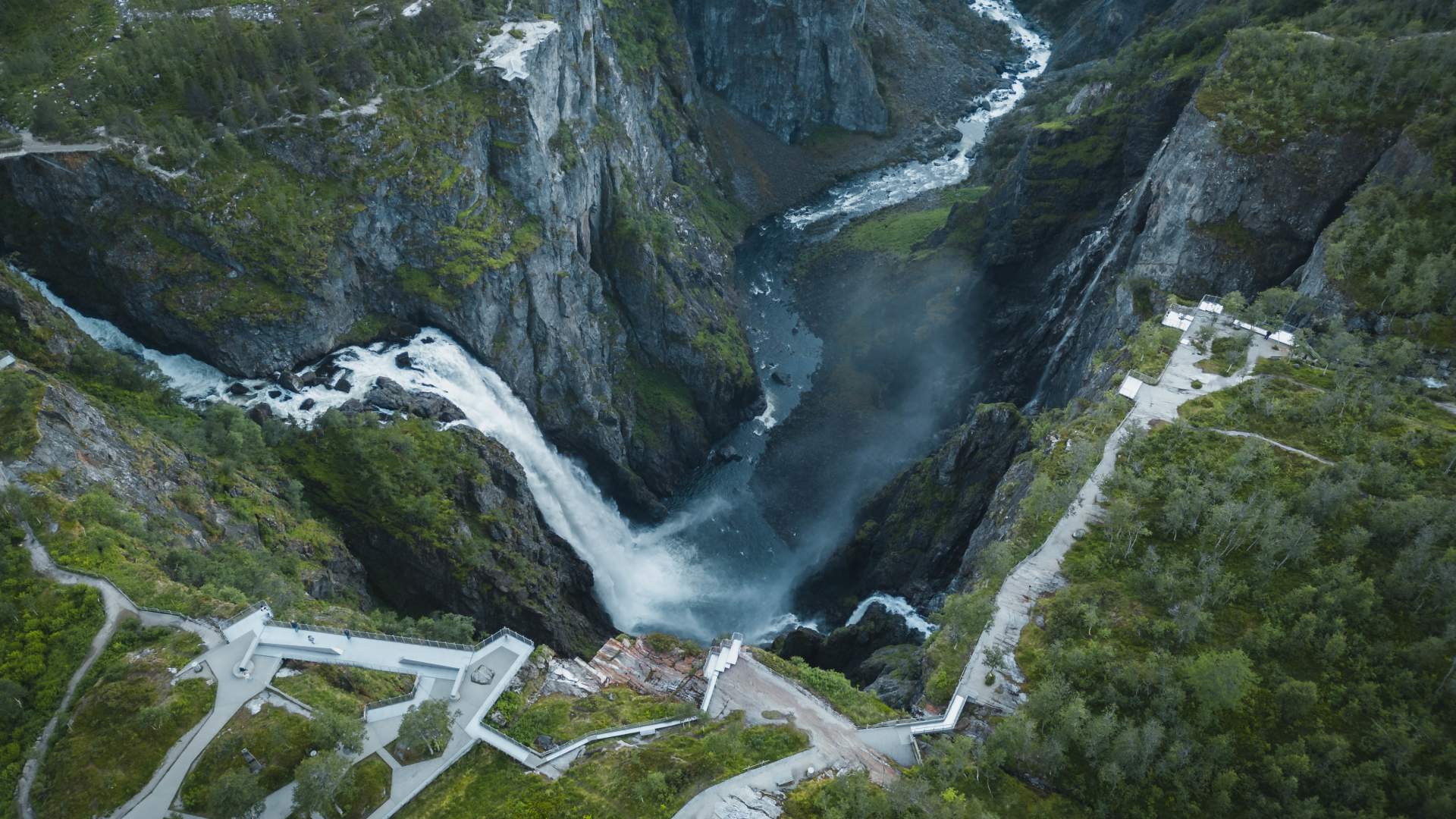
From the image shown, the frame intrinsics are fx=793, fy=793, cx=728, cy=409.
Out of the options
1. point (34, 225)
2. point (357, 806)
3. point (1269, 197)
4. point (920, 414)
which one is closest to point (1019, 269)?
point (920, 414)

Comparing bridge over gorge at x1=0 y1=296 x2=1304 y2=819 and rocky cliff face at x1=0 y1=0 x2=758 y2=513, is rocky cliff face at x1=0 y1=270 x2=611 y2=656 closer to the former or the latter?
bridge over gorge at x1=0 y1=296 x2=1304 y2=819

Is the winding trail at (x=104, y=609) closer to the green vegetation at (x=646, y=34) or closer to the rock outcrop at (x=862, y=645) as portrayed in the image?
the rock outcrop at (x=862, y=645)

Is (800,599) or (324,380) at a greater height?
(324,380)

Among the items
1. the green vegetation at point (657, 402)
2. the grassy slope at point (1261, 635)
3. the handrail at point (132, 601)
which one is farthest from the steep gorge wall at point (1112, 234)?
the handrail at point (132, 601)

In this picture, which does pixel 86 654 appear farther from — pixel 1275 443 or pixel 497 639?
pixel 1275 443

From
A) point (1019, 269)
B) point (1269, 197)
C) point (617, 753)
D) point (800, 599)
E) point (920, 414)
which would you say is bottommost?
point (800, 599)

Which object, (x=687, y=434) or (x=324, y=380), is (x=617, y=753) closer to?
(x=324, y=380)

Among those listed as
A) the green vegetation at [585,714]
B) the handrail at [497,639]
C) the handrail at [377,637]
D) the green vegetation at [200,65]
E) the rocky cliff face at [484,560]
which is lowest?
the rocky cliff face at [484,560]
